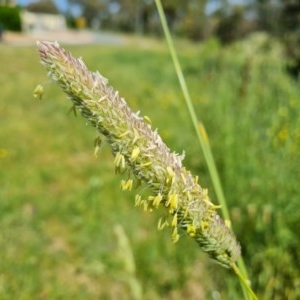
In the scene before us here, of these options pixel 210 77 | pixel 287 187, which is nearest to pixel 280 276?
pixel 287 187

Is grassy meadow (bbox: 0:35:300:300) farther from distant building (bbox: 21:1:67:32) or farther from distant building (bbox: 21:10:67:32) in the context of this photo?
distant building (bbox: 21:10:67:32)

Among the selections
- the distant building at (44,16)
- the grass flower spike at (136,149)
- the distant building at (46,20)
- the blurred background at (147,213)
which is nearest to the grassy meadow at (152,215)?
the blurred background at (147,213)

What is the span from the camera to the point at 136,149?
2.06ft

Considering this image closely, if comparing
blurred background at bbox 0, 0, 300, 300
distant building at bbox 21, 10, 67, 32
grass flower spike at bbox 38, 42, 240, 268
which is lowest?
distant building at bbox 21, 10, 67, 32

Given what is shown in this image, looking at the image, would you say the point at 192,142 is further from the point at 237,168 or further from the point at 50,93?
the point at 50,93

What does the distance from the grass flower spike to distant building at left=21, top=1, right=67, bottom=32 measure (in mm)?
54329

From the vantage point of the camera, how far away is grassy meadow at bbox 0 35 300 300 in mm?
2371

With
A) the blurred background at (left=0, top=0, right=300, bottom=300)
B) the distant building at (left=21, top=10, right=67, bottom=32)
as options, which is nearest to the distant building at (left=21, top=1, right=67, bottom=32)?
the distant building at (left=21, top=10, right=67, bottom=32)

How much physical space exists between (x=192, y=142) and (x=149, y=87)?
15.9ft

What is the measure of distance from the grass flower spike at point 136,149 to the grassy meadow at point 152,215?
1.13 feet

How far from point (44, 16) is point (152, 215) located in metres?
57.9

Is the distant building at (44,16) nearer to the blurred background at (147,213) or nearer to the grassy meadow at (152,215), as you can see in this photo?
the blurred background at (147,213)

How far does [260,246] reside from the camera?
8.20 feet

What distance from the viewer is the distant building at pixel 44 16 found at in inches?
2165
